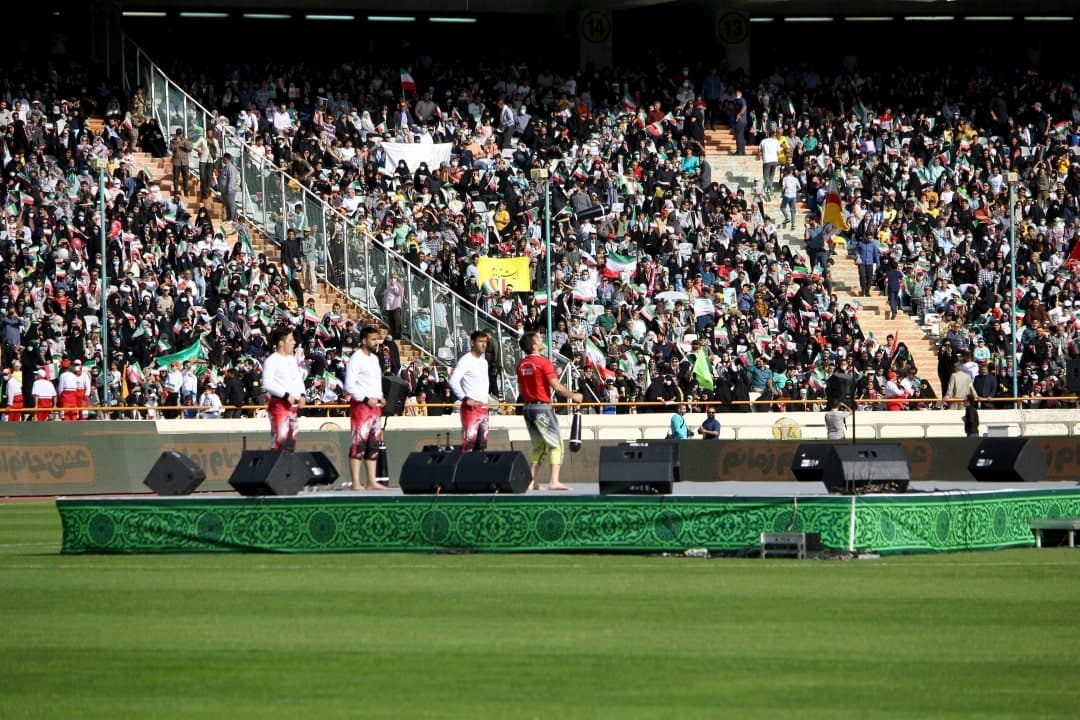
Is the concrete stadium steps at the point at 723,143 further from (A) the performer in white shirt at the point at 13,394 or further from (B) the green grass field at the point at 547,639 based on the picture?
(B) the green grass field at the point at 547,639

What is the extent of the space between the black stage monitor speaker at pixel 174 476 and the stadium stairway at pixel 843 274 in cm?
2661

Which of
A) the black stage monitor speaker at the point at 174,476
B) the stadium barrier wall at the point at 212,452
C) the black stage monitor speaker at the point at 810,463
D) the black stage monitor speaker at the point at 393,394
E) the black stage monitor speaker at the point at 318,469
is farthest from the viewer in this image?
the stadium barrier wall at the point at 212,452

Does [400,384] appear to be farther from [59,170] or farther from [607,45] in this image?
[607,45]

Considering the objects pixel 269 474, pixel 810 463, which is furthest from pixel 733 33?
pixel 269 474

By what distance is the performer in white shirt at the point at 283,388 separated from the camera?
22.0m

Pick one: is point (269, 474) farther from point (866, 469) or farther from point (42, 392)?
point (42, 392)

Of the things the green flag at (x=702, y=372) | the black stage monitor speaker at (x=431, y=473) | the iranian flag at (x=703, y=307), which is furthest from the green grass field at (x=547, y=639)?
the iranian flag at (x=703, y=307)

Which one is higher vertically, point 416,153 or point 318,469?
point 416,153

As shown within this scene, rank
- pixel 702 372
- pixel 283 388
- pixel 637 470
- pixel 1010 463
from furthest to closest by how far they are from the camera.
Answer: pixel 702 372
pixel 1010 463
pixel 283 388
pixel 637 470

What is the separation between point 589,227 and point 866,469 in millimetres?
27099

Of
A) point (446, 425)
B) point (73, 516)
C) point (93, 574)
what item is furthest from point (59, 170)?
point (93, 574)

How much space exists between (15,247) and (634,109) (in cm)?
1877

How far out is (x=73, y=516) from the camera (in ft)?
64.0

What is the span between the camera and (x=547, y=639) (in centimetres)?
1205
